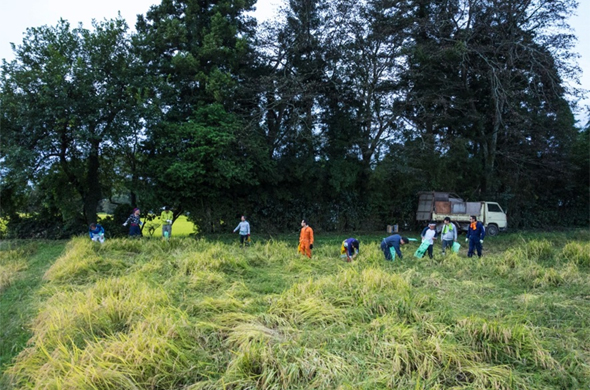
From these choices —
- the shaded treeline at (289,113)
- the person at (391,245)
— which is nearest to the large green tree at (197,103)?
the shaded treeline at (289,113)

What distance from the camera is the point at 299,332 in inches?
181

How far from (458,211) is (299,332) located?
56.6 feet

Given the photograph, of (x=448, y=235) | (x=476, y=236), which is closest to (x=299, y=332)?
(x=476, y=236)

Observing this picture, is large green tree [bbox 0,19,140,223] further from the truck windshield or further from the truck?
the truck windshield

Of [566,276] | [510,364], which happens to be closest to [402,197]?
[566,276]

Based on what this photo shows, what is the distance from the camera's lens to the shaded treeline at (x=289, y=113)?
15930 millimetres

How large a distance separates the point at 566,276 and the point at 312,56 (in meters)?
15.9

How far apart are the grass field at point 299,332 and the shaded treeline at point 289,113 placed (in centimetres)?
993

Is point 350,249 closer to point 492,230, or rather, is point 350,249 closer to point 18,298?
point 18,298

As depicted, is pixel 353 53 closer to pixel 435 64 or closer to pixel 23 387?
pixel 435 64

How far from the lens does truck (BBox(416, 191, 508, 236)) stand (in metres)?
19.6

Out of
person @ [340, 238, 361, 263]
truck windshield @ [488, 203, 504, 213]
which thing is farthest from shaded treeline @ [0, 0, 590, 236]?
person @ [340, 238, 361, 263]

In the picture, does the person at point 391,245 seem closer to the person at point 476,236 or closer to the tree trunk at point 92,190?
the person at point 476,236

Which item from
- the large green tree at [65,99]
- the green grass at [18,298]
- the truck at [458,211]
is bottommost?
the green grass at [18,298]
